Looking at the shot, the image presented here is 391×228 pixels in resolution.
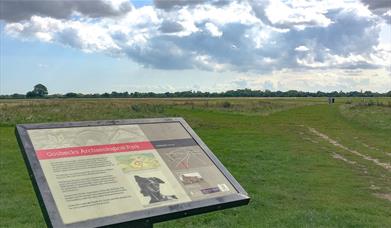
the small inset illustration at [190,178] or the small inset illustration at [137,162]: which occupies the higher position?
the small inset illustration at [137,162]

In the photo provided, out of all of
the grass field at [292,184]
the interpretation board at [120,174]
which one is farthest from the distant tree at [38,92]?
the interpretation board at [120,174]

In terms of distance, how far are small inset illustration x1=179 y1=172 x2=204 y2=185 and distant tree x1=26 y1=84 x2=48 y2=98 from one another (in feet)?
397

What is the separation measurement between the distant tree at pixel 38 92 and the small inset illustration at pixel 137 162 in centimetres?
12098

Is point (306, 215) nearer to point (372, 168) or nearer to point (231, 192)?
point (231, 192)

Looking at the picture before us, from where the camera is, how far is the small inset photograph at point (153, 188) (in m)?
3.71

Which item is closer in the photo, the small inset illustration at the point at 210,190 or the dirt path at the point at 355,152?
the small inset illustration at the point at 210,190

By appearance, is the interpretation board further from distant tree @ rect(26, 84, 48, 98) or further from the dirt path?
distant tree @ rect(26, 84, 48, 98)

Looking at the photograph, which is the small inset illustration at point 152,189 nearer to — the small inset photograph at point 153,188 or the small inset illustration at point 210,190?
the small inset photograph at point 153,188

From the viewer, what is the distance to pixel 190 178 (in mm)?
4133

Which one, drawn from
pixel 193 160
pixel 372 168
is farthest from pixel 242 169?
pixel 193 160

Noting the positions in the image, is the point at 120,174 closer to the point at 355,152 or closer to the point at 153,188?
the point at 153,188

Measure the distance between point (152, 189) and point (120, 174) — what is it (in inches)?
11.6

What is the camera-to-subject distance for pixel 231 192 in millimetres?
4207

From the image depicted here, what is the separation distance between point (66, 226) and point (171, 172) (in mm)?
1122
